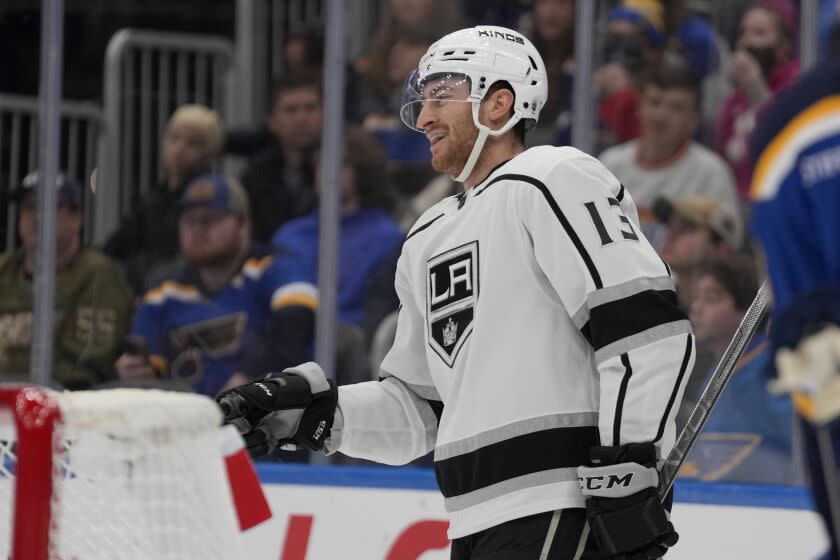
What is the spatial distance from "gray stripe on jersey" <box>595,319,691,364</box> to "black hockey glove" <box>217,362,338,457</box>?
1.62ft

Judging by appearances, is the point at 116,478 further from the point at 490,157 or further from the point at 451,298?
the point at 490,157

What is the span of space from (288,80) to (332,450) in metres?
2.31

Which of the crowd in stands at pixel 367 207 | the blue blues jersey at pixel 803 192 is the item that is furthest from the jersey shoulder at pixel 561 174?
the crowd in stands at pixel 367 207

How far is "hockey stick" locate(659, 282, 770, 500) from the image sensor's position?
2055 millimetres

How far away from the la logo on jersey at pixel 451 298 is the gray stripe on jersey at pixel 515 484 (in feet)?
0.65

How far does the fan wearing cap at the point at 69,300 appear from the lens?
4371 millimetres

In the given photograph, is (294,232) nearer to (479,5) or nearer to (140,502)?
(479,5)

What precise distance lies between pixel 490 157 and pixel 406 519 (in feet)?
3.48

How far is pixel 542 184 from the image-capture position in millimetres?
2061

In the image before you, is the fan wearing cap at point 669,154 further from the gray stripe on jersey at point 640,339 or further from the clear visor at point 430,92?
the gray stripe on jersey at point 640,339

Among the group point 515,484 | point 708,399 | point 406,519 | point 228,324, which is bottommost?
point 406,519

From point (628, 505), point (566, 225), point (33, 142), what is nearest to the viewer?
point (628, 505)

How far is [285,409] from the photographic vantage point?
7.34ft

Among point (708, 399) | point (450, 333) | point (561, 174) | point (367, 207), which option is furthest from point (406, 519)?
point (367, 207)
